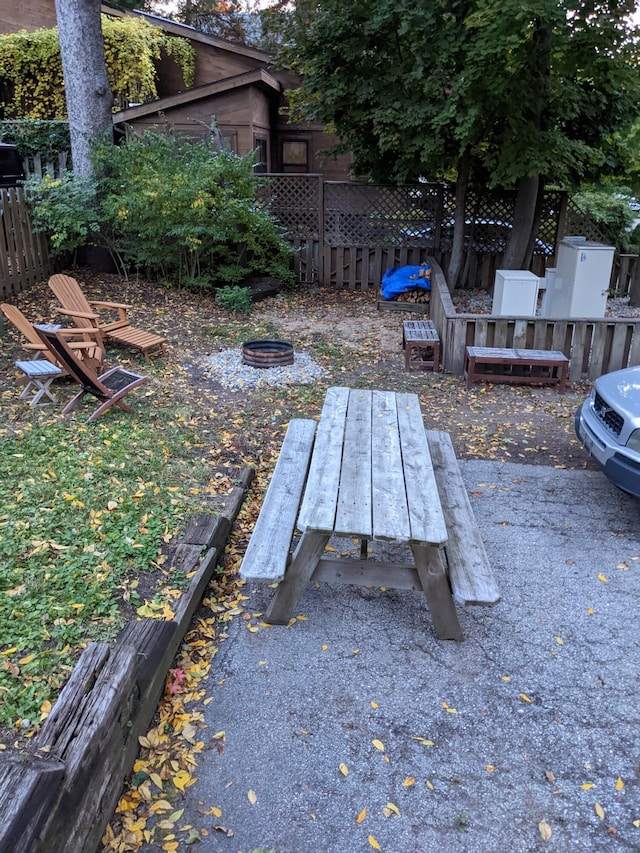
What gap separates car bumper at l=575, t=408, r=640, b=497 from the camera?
13.5 ft

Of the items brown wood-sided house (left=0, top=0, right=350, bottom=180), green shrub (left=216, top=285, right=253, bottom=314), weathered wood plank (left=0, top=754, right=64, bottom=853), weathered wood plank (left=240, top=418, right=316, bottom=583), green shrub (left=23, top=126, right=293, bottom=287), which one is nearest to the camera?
weathered wood plank (left=0, top=754, right=64, bottom=853)

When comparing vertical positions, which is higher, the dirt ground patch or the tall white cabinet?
the tall white cabinet

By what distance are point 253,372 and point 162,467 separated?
2796 mm

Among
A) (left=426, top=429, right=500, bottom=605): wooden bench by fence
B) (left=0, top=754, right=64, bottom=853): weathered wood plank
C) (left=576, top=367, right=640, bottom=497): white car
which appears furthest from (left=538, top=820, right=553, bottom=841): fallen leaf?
(left=576, top=367, right=640, bottom=497): white car

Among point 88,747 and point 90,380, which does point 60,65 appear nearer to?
point 90,380

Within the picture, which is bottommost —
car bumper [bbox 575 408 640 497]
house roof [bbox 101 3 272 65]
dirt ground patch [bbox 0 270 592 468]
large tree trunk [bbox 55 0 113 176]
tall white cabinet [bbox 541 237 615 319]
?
dirt ground patch [bbox 0 270 592 468]

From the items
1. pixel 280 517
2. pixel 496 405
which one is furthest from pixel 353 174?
pixel 280 517

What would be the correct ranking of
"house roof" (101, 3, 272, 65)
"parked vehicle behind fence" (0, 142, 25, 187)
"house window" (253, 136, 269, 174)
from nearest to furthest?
"parked vehicle behind fence" (0, 142, 25, 187) < "house window" (253, 136, 269, 174) < "house roof" (101, 3, 272, 65)

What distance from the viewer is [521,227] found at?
1059 centimetres

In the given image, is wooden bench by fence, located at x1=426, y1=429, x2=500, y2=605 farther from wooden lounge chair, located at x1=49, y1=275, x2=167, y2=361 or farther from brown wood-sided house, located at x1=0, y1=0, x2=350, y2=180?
brown wood-sided house, located at x1=0, y1=0, x2=350, y2=180

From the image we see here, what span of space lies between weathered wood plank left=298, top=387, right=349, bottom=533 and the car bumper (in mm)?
1728

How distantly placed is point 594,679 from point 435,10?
28.3 feet

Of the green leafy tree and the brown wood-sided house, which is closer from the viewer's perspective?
the green leafy tree

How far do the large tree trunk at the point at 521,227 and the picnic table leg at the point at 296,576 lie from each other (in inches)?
344
